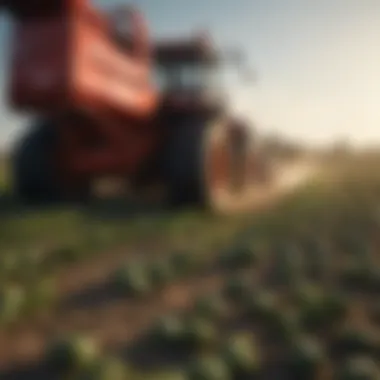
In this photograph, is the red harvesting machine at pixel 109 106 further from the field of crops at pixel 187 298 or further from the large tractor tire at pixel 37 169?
the field of crops at pixel 187 298

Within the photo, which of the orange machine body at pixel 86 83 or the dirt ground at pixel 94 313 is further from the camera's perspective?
the orange machine body at pixel 86 83

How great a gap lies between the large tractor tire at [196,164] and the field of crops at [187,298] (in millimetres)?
649

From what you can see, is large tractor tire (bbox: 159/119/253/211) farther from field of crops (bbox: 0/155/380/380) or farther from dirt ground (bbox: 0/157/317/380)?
dirt ground (bbox: 0/157/317/380)

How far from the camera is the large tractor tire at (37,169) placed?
926 centimetres

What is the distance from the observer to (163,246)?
6.85m

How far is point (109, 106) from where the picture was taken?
7.94 m

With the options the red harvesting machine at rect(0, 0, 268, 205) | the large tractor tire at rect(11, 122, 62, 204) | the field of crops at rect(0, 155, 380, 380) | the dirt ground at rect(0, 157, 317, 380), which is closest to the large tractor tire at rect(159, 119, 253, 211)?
the red harvesting machine at rect(0, 0, 268, 205)

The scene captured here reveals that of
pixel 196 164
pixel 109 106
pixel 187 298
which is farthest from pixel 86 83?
pixel 187 298

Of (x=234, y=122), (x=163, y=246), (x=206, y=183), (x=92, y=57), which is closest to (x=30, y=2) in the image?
(x=92, y=57)

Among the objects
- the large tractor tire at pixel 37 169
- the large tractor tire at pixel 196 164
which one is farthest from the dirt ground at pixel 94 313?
the large tractor tire at pixel 37 169

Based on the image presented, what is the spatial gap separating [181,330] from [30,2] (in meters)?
3.90

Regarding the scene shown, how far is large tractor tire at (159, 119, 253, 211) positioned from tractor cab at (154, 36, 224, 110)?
40 cm

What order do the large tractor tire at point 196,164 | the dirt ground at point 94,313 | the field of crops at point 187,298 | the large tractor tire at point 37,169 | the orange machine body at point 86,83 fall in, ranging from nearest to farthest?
the field of crops at point 187,298 → the dirt ground at point 94,313 → the orange machine body at point 86,83 → the large tractor tire at point 196,164 → the large tractor tire at point 37,169

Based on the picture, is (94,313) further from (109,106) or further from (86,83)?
(109,106)
